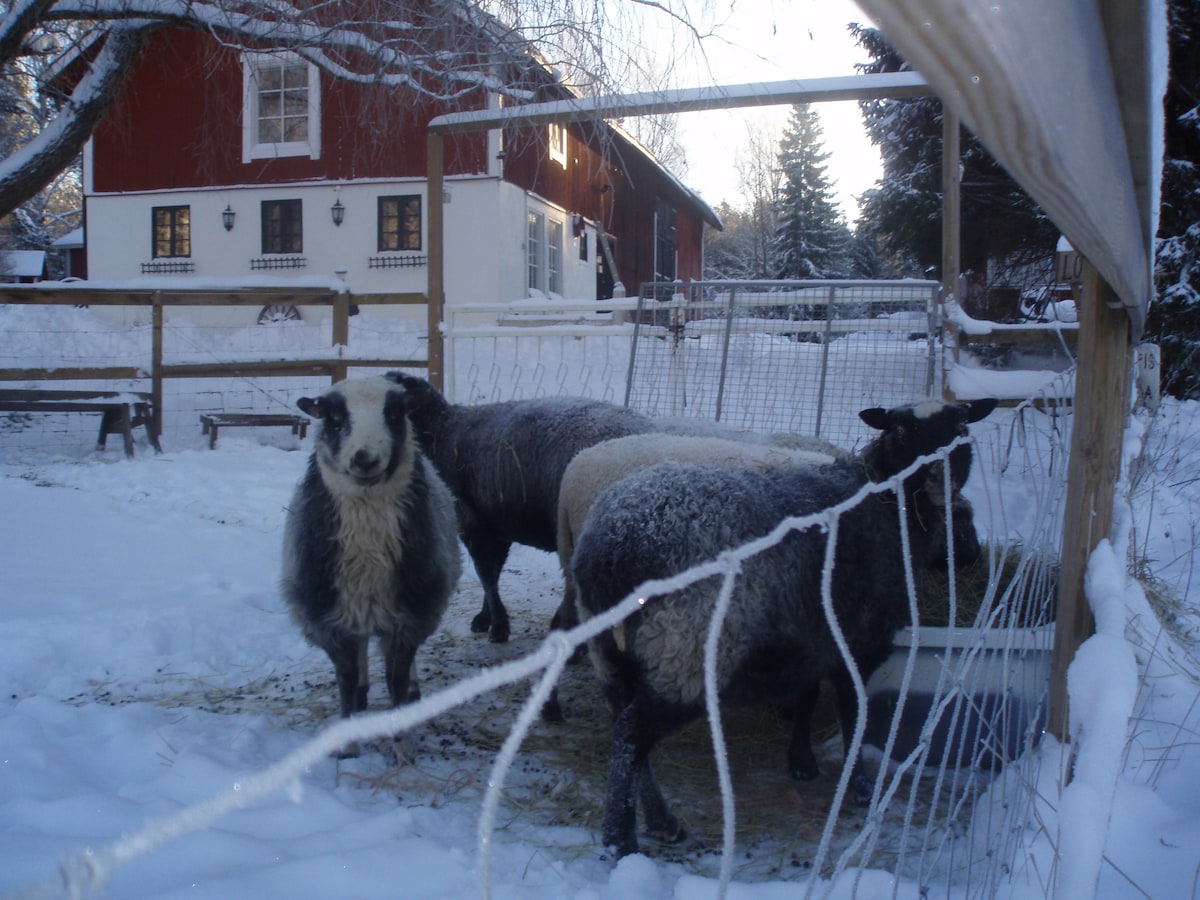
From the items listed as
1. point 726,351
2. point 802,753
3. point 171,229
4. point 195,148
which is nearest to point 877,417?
point 802,753

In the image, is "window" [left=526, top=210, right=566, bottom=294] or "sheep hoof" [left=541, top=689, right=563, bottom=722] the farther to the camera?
"window" [left=526, top=210, right=566, bottom=294]

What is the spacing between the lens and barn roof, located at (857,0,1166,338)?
2.13 feet

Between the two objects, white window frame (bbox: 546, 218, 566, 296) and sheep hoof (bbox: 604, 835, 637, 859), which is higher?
white window frame (bbox: 546, 218, 566, 296)

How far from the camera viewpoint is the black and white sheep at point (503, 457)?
4.50 m

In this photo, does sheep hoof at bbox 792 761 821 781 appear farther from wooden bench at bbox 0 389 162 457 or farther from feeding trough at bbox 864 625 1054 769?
wooden bench at bbox 0 389 162 457

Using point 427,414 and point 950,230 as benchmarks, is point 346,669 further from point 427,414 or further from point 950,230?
point 950,230

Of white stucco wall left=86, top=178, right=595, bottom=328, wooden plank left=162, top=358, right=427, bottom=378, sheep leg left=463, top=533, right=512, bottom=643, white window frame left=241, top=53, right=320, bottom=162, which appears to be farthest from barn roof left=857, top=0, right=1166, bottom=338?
white window frame left=241, top=53, right=320, bottom=162

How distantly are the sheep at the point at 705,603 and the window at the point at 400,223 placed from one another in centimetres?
1595

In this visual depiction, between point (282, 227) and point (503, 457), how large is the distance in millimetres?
16086

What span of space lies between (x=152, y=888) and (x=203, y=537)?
14.2 ft

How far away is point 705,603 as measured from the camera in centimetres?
Answer: 251

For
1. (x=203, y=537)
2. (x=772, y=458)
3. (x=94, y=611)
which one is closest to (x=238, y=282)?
(x=203, y=537)

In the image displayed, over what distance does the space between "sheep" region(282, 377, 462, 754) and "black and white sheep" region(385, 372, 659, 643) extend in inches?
38.9

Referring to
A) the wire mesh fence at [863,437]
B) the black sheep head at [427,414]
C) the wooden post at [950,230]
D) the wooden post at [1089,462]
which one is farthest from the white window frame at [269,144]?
the wooden post at [1089,462]
